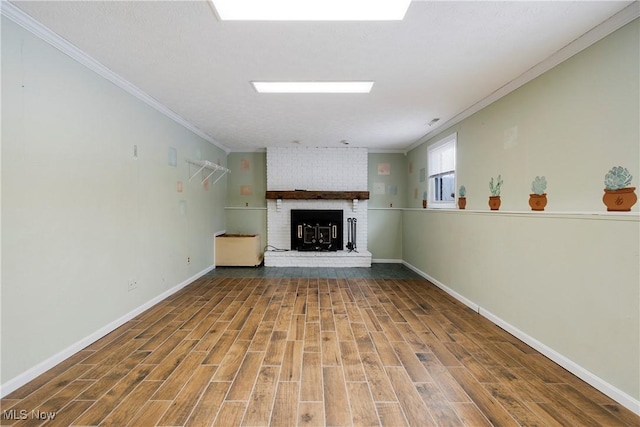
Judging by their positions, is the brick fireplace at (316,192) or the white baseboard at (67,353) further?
the brick fireplace at (316,192)

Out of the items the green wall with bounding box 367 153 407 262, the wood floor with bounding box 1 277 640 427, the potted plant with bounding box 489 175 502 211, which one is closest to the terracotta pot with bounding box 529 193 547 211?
the potted plant with bounding box 489 175 502 211

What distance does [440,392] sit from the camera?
173 centimetres

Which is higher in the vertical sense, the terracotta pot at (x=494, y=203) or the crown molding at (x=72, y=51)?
the crown molding at (x=72, y=51)

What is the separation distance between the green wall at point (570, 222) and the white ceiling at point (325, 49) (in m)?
0.30

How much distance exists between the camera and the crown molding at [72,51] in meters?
1.70

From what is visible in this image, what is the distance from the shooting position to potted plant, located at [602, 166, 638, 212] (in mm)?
1649

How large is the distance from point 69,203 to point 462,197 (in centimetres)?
399

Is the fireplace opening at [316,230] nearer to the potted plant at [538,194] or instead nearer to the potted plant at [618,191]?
the potted plant at [538,194]

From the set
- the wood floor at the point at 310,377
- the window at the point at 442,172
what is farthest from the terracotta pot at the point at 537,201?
the window at the point at 442,172

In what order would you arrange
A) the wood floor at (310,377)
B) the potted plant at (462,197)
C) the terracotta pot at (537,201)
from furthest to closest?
the potted plant at (462,197) → the terracotta pot at (537,201) → the wood floor at (310,377)

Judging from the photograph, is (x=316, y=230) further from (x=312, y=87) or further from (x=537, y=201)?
(x=537, y=201)

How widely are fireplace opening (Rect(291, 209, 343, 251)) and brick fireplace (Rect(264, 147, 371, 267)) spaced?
21 mm

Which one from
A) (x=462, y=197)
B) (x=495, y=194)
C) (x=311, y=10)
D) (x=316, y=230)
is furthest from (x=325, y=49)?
(x=316, y=230)

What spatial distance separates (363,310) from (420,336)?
2.48 feet
